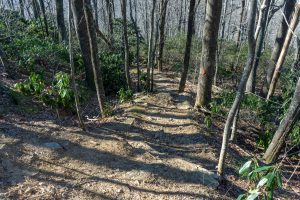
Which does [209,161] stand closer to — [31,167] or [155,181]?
[155,181]

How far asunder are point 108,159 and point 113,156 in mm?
149

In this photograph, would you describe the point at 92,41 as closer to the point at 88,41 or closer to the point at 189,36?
the point at 88,41

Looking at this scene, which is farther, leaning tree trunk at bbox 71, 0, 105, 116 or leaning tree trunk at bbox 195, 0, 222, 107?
leaning tree trunk at bbox 195, 0, 222, 107

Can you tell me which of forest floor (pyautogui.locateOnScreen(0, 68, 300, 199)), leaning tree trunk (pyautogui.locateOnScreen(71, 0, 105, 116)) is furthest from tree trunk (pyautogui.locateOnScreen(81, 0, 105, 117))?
forest floor (pyautogui.locateOnScreen(0, 68, 300, 199))

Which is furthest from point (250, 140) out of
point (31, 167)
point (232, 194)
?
point (31, 167)

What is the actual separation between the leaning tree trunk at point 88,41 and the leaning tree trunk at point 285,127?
4.20m

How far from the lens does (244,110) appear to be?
8898mm

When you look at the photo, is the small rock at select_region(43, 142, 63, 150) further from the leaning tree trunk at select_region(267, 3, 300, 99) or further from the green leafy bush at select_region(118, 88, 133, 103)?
the leaning tree trunk at select_region(267, 3, 300, 99)

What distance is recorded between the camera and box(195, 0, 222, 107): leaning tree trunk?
7.60 m

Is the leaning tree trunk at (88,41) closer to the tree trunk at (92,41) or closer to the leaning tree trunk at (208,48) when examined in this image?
the tree trunk at (92,41)

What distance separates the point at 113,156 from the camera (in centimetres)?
588

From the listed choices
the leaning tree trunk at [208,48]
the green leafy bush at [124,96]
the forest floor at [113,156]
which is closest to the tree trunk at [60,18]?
the green leafy bush at [124,96]

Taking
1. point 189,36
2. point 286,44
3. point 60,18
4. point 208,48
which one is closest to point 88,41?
point 189,36

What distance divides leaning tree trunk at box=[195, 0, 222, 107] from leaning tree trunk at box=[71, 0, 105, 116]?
8.86 feet
